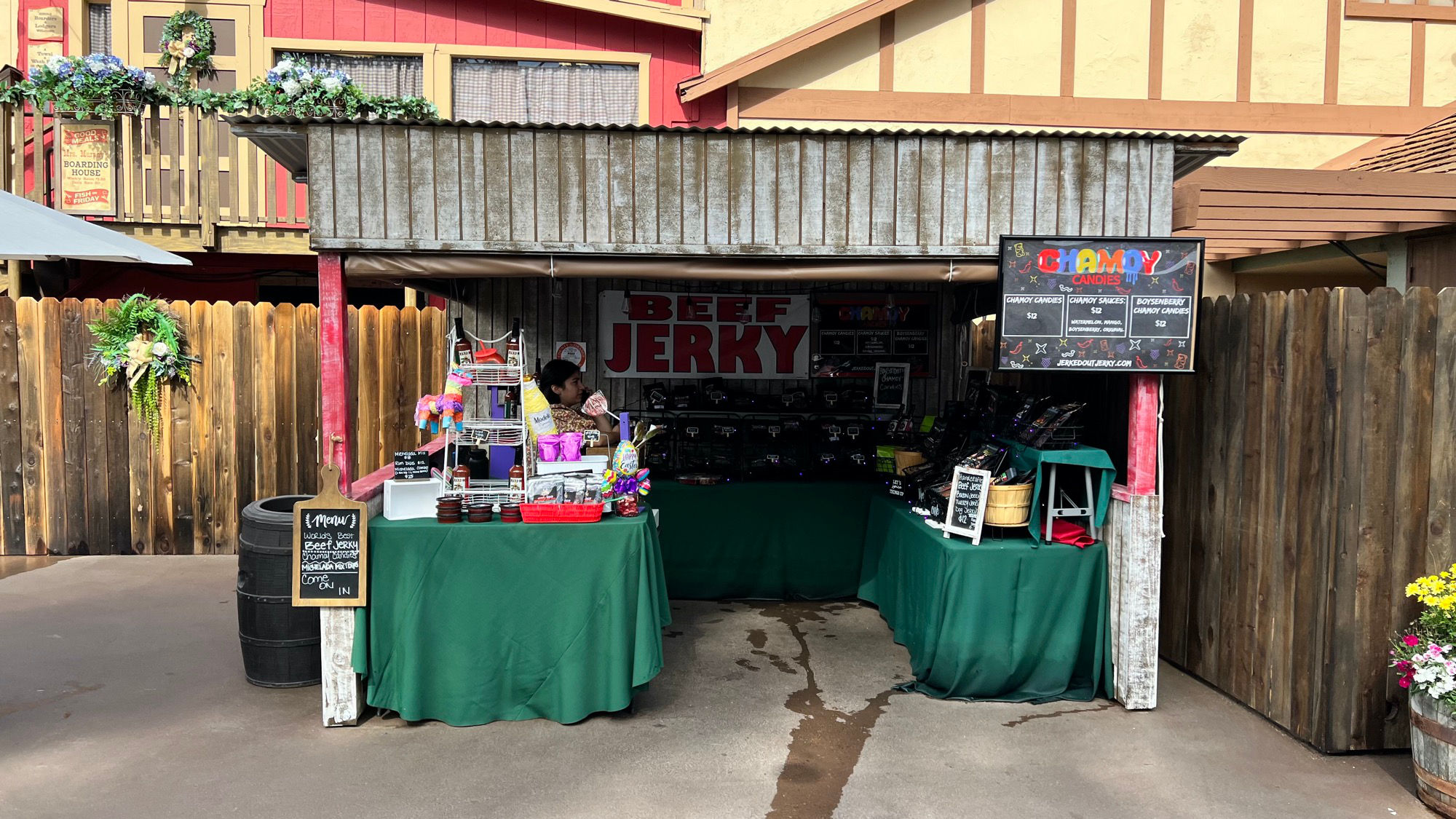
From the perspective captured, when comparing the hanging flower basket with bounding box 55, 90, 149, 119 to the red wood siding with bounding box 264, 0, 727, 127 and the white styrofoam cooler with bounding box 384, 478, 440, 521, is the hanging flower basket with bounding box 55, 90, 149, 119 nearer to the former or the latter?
the red wood siding with bounding box 264, 0, 727, 127


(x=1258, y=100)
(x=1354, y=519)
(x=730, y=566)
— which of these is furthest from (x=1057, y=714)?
(x=1258, y=100)

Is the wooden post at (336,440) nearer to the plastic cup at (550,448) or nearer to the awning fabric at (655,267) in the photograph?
the awning fabric at (655,267)

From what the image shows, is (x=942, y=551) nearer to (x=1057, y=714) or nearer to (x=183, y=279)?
(x=1057, y=714)

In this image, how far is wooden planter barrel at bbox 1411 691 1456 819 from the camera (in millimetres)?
4176

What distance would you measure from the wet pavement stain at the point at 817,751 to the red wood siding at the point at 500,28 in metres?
7.62

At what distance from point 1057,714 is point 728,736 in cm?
189

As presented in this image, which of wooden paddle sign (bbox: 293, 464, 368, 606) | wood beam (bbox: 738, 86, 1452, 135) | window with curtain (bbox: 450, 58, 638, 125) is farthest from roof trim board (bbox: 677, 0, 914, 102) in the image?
wooden paddle sign (bbox: 293, 464, 368, 606)

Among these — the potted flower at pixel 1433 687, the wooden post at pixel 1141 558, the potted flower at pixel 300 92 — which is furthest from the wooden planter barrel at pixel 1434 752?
the potted flower at pixel 300 92

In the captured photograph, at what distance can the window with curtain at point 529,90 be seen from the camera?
451 inches

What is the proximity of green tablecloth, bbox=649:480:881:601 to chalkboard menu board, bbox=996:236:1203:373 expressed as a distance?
257cm

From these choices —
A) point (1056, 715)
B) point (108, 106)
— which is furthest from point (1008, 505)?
point (108, 106)

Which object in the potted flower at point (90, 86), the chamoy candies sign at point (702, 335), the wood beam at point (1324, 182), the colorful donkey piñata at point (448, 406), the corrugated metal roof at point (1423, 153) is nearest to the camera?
the colorful donkey piñata at point (448, 406)

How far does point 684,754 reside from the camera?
4945 mm

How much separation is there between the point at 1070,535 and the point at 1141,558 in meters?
0.40
